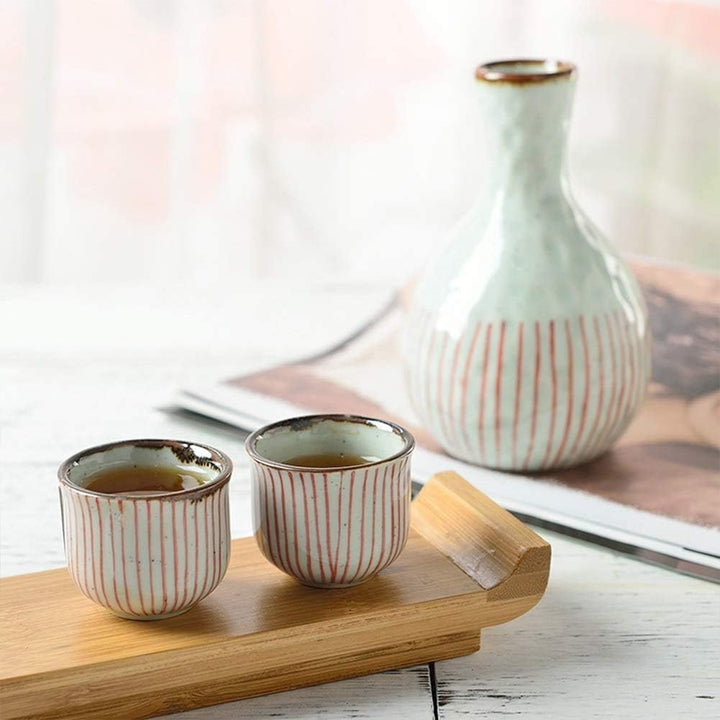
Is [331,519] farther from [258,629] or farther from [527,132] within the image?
[527,132]

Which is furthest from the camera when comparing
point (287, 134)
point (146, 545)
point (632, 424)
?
point (287, 134)

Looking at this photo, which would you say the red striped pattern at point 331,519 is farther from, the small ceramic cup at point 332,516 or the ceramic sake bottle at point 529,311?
the ceramic sake bottle at point 529,311

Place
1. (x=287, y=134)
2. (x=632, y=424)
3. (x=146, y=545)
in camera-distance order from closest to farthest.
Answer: (x=146, y=545) < (x=632, y=424) < (x=287, y=134)

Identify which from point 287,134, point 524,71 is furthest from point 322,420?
point 287,134

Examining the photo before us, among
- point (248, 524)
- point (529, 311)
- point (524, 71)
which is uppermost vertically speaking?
point (524, 71)

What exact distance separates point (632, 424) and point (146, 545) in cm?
44

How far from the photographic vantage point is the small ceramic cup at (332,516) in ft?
1.58

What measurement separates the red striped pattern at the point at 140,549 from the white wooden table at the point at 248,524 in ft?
0.17

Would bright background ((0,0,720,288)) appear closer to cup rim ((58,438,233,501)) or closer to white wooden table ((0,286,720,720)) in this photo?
white wooden table ((0,286,720,720))

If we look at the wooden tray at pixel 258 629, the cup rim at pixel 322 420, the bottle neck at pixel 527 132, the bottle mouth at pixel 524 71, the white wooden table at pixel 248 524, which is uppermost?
the bottle mouth at pixel 524 71

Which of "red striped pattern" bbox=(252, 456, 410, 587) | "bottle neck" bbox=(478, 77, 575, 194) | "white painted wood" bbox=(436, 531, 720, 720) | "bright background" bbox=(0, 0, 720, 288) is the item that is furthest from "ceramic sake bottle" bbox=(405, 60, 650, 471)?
"bright background" bbox=(0, 0, 720, 288)

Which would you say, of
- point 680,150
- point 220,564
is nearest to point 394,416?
point 220,564

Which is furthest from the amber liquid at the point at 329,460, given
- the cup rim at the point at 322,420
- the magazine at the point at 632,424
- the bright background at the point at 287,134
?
the bright background at the point at 287,134

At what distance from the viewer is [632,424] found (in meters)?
0.81
